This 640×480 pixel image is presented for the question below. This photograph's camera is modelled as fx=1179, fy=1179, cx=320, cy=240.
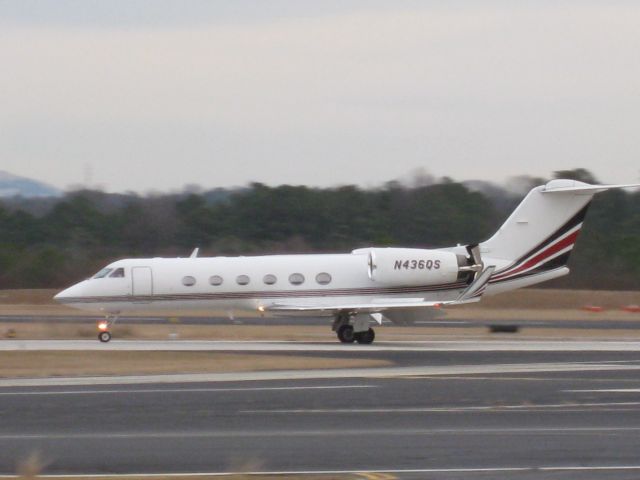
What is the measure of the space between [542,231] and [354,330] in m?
6.28

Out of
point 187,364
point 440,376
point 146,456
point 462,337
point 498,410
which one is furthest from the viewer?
point 462,337

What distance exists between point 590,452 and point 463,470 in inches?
75.6

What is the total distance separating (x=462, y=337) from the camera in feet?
113

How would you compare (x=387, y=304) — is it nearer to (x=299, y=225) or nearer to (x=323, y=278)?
(x=323, y=278)

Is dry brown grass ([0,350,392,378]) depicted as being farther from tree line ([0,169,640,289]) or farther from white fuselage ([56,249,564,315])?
tree line ([0,169,640,289])

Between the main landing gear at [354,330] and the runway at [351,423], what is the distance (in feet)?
23.9

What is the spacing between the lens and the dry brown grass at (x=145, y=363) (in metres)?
23.0

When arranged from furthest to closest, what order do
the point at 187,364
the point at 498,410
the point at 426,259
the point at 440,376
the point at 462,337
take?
1. the point at 462,337
2. the point at 426,259
3. the point at 187,364
4. the point at 440,376
5. the point at 498,410

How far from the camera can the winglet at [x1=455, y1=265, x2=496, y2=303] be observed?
3038 cm

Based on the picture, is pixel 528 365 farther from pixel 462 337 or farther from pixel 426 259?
pixel 462 337

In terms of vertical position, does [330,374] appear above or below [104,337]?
below

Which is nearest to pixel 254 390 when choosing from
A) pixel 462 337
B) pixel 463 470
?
pixel 463 470

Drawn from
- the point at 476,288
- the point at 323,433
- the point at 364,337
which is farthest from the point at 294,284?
the point at 323,433

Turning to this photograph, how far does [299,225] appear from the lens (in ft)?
238
